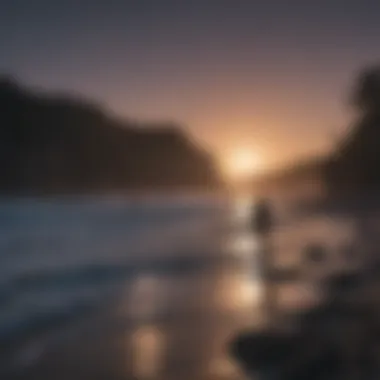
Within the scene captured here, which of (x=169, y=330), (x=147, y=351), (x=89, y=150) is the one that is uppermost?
(x=89, y=150)

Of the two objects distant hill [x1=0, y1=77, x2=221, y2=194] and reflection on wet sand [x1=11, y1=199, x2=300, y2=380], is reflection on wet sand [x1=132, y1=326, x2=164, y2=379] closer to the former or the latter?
reflection on wet sand [x1=11, y1=199, x2=300, y2=380]

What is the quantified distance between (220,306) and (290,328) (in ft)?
2.38

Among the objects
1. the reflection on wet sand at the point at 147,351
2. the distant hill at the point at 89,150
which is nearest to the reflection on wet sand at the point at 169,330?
the reflection on wet sand at the point at 147,351

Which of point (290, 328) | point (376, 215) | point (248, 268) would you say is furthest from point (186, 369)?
point (376, 215)

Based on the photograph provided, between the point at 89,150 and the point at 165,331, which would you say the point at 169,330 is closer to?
the point at 165,331

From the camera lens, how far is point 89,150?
306cm

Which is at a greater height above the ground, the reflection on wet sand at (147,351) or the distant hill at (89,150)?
the distant hill at (89,150)

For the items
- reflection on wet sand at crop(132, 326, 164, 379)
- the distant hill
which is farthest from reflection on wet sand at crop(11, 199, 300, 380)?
the distant hill

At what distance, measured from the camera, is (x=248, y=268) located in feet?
15.9

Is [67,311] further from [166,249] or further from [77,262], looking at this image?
[166,249]

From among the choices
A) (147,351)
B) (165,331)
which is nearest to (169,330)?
(165,331)

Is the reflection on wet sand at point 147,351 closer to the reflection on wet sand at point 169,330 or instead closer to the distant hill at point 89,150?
the reflection on wet sand at point 169,330

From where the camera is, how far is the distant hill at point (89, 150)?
2688 millimetres

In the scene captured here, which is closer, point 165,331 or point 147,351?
point 147,351
